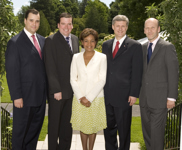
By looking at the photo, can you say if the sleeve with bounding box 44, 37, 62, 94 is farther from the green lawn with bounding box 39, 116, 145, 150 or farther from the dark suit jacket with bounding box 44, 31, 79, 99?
the green lawn with bounding box 39, 116, 145, 150

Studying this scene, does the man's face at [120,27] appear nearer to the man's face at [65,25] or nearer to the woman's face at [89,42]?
the woman's face at [89,42]

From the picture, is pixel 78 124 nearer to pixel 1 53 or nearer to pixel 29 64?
pixel 29 64

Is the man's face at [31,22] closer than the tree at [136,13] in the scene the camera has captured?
Yes

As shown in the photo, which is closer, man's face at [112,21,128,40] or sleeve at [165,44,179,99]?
sleeve at [165,44,179,99]

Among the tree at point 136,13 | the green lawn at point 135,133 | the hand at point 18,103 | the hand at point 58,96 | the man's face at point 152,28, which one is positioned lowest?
the green lawn at point 135,133

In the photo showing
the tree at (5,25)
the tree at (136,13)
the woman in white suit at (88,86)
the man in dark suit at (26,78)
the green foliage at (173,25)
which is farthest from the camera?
the tree at (136,13)

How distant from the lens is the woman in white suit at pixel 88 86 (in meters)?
4.74

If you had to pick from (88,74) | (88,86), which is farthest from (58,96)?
(88,74)

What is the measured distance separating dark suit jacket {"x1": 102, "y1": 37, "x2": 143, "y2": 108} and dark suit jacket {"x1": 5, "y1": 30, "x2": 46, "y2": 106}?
1.25 metres

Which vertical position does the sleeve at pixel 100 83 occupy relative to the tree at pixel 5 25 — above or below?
below

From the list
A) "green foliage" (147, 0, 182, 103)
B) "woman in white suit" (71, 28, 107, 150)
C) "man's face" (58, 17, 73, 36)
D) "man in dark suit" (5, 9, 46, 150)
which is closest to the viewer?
"man in dark suit" (5, 9, 46, 150)

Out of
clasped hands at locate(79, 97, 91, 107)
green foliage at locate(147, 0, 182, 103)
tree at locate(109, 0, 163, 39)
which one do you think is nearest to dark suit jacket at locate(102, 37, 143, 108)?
clasped hands at locate(79, 97, 91, 107)

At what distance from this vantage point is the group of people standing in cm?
467

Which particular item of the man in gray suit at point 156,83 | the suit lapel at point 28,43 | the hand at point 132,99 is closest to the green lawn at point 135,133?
the man in gray suit at point 156,83
